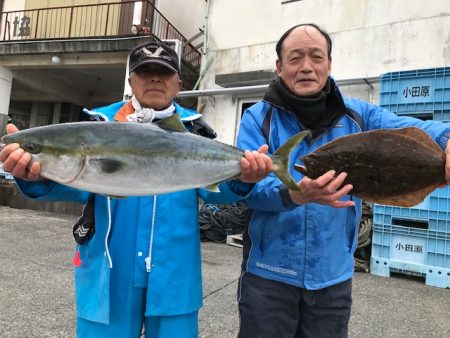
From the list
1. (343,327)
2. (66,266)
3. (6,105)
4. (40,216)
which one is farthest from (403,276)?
(6,105)

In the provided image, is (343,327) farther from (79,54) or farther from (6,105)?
(6,105)

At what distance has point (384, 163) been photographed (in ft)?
6.50

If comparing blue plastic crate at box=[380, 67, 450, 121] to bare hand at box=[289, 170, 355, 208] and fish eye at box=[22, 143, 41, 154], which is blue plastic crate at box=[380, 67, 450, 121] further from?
fish eye at box=[22, 143, 41, 154]

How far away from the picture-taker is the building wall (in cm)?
782

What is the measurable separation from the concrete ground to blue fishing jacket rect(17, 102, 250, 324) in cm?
187

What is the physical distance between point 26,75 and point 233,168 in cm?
1532

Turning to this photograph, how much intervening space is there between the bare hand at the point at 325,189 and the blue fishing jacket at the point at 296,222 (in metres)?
0.15

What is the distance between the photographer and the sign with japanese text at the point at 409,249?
606 centimetres

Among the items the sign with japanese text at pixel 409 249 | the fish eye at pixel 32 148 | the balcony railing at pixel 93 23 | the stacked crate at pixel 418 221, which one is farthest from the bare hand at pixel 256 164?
the balcony railing at pixel 93 23

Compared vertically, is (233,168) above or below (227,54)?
below

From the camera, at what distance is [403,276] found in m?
6.34

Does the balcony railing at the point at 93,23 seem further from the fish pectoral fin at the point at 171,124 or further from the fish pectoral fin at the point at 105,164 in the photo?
the fish pectoral fin at the point at 105,164

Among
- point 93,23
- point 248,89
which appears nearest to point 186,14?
point 93,23

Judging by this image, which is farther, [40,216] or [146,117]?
[40,216]
